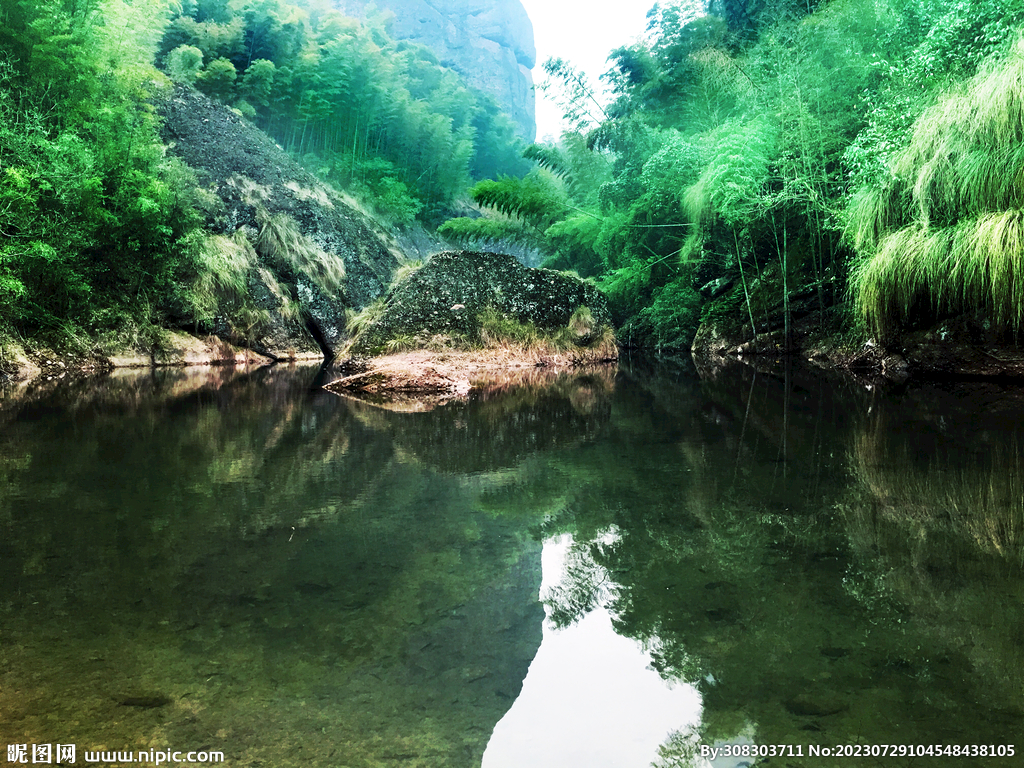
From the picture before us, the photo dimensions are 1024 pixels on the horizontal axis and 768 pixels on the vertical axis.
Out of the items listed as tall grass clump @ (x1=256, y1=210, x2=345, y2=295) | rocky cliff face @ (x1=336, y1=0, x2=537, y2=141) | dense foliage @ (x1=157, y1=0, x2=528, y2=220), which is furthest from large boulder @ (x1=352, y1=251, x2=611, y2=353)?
rocky cliff face @ (x1=336, y1=0, x2=537, y2=141)

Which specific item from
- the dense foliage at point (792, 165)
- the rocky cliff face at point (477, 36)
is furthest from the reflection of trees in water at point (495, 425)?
the rocky cliff face at point (477, 36)

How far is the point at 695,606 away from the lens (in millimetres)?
1404

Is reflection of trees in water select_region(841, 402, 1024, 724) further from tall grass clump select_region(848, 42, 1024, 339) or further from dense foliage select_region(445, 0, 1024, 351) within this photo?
dense foliage select_region(445, 0, 1024, 351)

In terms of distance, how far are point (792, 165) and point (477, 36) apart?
50721mm

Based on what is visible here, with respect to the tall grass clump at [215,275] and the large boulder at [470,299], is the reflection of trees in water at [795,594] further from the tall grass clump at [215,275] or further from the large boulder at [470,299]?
the tall grass clump at [215,275]

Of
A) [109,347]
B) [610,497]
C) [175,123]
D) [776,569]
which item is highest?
[175,123]

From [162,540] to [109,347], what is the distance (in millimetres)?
10666

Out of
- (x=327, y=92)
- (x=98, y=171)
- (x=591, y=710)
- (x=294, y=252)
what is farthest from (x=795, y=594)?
(x=327, y=92)

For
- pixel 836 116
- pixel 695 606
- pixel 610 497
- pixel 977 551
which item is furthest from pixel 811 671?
pixel 836 116

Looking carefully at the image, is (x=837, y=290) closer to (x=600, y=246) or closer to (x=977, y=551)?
(x=600, y=246)

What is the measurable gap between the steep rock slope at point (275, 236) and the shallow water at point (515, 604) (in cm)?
1200

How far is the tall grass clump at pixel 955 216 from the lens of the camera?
616 cm

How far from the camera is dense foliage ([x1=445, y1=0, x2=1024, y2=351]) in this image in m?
6.72

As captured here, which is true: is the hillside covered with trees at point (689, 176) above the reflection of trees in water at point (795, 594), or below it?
above
